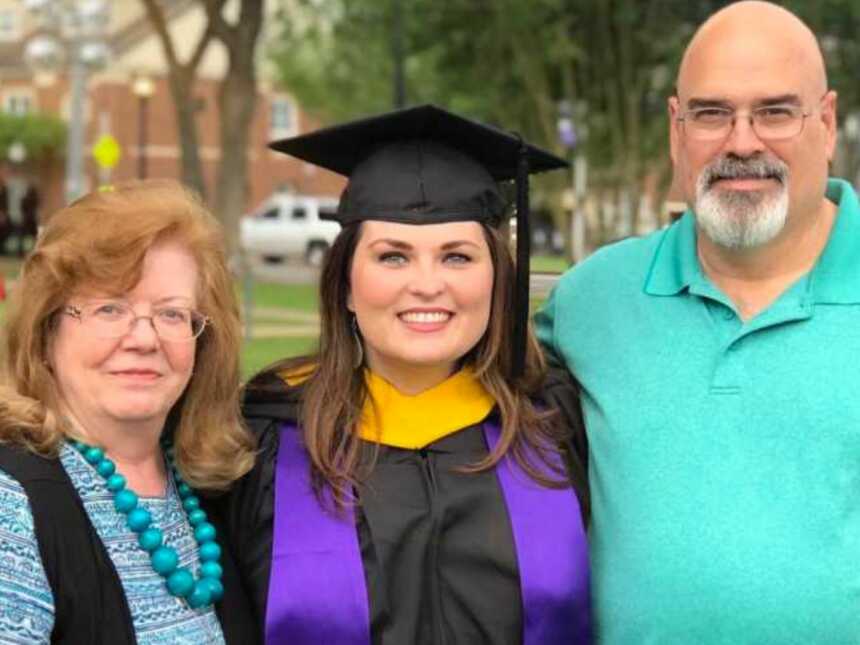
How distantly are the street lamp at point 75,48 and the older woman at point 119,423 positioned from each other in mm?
13991

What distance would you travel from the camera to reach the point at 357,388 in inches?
127

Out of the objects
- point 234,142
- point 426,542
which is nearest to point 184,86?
point 234,142

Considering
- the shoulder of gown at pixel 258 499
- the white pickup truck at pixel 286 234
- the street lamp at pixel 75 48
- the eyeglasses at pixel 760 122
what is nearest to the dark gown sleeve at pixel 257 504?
the shoulder of gown at pixel 258 499

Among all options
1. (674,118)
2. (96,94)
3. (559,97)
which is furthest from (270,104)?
(674,118)

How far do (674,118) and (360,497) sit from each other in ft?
3.50

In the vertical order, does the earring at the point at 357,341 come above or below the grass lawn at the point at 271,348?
above

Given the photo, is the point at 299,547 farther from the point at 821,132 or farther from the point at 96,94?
the point at 96,94

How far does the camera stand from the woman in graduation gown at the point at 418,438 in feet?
9.87

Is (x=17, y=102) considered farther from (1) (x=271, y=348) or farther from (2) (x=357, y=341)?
(2) (x=357, y=341)

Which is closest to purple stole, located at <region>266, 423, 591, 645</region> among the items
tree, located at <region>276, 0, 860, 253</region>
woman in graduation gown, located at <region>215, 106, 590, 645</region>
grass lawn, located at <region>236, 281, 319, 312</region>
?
woman in graduation gown, located at <region>215, 106, 590, 645</region>

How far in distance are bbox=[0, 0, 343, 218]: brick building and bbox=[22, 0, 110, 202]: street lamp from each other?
25.0m

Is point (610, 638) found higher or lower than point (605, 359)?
lower

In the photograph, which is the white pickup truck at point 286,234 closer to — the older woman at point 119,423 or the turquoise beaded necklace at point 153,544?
the older woman at point 119,423

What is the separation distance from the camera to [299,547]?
305 cm
